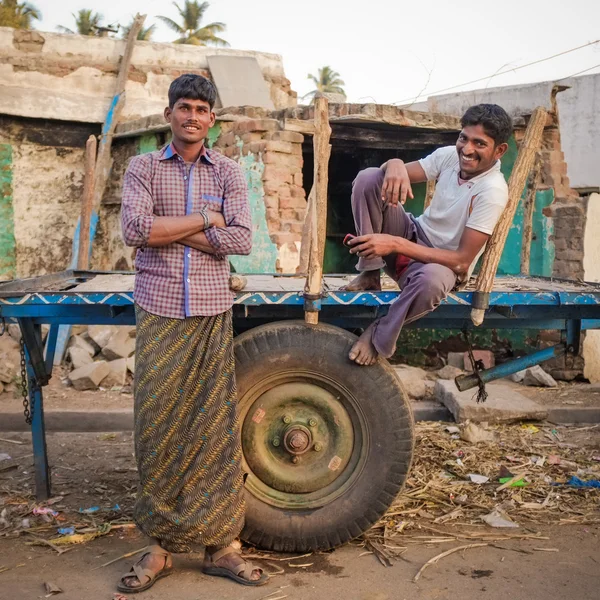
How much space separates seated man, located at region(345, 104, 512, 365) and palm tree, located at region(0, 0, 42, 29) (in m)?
20.8

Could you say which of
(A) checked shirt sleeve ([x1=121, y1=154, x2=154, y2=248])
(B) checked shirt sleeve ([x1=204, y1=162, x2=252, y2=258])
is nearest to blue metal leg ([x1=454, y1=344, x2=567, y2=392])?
(B) checked shirt sleeve ([x1=204, y1=162, x2=252, y2=258])

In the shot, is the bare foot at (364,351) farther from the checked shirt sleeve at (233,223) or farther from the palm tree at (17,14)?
the palm tree at (17,14)

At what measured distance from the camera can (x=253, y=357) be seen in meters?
3.28

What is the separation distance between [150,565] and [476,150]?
95.3 inches

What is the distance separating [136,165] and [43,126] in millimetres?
7443

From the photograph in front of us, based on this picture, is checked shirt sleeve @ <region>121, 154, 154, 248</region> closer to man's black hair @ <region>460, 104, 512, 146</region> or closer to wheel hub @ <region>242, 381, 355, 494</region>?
wheel hub @ <region>242, 381, 355, 494</region>

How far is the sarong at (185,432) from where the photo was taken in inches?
118

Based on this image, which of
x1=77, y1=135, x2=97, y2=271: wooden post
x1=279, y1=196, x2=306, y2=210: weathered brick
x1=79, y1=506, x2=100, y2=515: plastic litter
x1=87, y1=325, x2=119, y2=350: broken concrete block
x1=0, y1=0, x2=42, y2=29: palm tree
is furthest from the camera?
x1=0, y1=0, x2=42, y2=29: palm tree

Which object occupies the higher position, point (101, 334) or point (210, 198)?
point (210, 198)

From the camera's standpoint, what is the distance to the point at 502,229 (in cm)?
335

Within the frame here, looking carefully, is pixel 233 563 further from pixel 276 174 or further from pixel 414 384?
pixel 276 174

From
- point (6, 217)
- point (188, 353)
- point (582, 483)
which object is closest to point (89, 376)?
point (6, 217)

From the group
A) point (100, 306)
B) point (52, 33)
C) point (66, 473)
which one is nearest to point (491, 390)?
point (66, 473)

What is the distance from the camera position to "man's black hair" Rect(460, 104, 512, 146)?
335 centimetres
